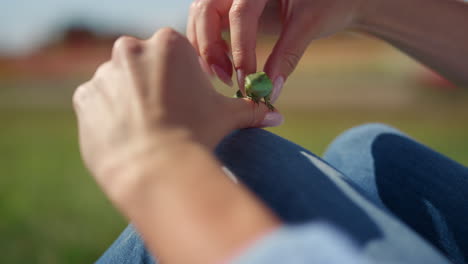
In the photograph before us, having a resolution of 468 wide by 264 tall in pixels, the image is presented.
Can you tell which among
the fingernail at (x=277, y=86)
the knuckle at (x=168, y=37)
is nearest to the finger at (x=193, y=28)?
the fingernail at (x=277, y=86)

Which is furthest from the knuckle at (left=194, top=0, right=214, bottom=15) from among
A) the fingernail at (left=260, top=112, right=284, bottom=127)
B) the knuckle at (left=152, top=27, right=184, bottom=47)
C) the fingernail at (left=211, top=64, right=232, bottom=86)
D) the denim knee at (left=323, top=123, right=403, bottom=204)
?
the denim knee at (left=323, top=123, right=403, bottom=204)

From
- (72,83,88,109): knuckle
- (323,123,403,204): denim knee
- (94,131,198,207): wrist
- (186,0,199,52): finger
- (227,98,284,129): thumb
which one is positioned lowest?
(323,123,403,204): denim knee

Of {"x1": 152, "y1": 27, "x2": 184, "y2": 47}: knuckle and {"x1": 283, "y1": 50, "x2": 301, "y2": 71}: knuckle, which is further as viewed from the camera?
{"x1": 283, "y1": 50, "x2": 301, "y2": 71}: knuckle

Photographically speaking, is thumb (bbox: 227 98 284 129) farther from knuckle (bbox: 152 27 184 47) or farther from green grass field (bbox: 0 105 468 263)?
green grass field (bbox: 0 105 468 263)

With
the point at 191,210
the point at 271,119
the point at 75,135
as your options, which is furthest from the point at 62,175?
the point at 191,210

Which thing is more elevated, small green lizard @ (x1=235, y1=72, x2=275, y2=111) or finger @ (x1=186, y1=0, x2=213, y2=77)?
finger @ (x1=186, y1=0, x2=213, y2=77)

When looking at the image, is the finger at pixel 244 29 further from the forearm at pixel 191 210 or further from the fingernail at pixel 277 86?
the forearm at pixel 191 210

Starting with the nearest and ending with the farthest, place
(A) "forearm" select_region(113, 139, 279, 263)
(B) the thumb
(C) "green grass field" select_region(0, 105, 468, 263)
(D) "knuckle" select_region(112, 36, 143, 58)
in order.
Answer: (A) "forearm" select_region(113, 139, 279, 263) < (D) "knuckle" select_region(112, 36, 143, 58) < (B) the thumb < (C) "green grass field" select_region(0, 105, 468, 263)

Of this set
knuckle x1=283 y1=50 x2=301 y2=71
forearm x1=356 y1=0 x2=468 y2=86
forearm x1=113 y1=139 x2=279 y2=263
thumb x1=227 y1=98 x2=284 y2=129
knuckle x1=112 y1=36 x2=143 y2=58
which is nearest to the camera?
forearm x1=113 y1=139 x2=279 y2=263
